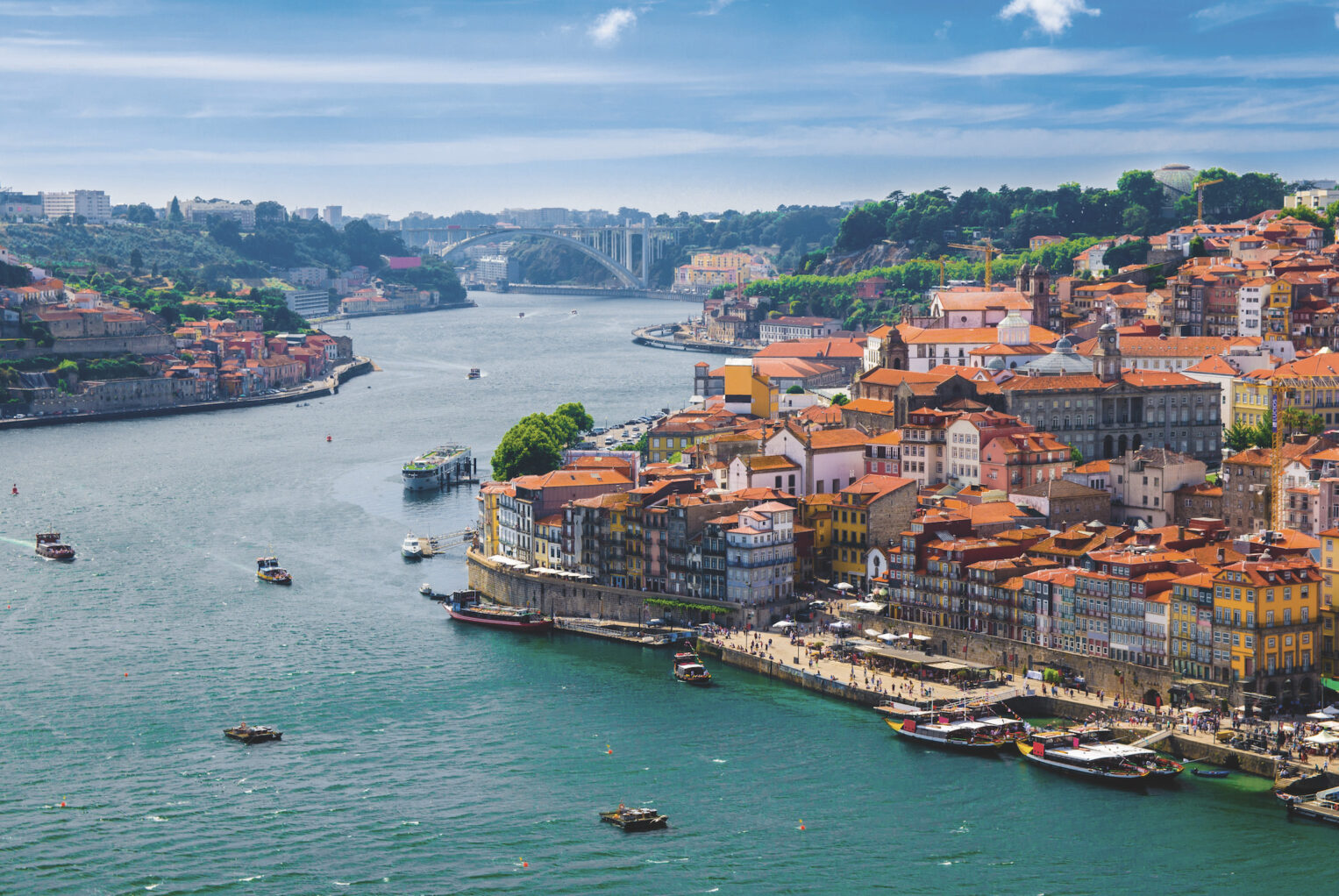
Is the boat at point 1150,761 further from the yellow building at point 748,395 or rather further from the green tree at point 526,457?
the yellow building at point 748,395

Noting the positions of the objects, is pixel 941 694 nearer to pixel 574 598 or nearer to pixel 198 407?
pixel 574 598

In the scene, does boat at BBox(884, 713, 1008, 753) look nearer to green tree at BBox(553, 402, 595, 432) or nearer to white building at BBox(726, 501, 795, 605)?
white building at BBox(726, 501, 795, 605)

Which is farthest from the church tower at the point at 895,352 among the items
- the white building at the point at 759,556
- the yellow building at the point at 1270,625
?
the yellow building at the point at 1270,625

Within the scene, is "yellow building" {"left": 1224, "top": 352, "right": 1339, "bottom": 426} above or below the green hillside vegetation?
below

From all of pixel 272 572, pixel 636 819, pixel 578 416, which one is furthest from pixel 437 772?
pixel 578 416

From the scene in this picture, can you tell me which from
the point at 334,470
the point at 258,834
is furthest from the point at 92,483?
the point at 258,834

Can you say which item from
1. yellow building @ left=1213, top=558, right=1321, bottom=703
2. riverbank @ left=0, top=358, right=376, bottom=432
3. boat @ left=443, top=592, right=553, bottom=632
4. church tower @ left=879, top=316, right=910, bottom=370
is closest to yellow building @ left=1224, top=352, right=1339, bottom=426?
church tower @ left=879, top=316, right=910, bottom=370
